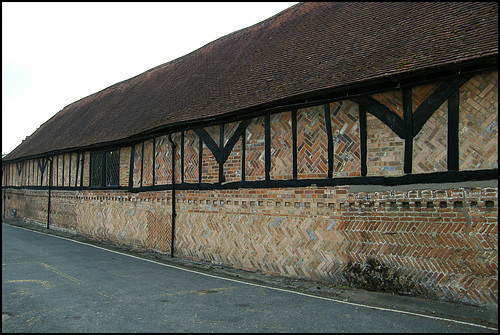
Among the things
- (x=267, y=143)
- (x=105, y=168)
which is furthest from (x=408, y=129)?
(x=105, y=168)

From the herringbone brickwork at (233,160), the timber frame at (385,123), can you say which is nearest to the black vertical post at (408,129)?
the timber frame at (385,123)

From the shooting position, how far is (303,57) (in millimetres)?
9922

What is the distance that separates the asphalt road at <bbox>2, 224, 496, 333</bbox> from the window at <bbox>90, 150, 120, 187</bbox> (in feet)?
21.7

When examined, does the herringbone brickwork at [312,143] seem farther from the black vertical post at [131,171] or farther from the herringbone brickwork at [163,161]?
the black vertical post at [131,171]

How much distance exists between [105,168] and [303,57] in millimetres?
10229

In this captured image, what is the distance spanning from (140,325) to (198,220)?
5.81m

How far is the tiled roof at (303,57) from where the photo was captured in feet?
22.7

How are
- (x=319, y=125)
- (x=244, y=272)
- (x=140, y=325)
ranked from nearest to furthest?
(x=140, y=325)
(x=319, y=125)
(x=244, y=272)

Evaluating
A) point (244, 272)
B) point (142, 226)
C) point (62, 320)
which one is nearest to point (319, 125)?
point (244, 272)

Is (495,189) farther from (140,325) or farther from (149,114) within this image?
(149,114)

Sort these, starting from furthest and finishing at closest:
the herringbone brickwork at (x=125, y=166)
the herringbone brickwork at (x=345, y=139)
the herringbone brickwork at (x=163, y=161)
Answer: the herringbone brickwork at (x=125, y=166)
the herringbone brickwork at (x=163, y=161)
the herringbone brickwork at (x=345, y=139)

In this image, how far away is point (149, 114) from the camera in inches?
564

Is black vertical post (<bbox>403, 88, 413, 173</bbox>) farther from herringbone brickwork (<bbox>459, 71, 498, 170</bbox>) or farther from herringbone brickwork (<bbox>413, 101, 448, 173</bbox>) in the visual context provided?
herringbone brickwork (<bbox>459, 71, 498, 170</bbox>)

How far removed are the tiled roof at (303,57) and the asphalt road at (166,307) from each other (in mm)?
4002
